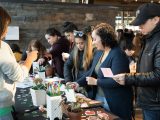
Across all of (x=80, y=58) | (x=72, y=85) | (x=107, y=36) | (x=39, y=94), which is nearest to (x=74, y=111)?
(x=39, y=94)

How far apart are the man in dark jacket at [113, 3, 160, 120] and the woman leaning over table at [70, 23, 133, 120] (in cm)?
30

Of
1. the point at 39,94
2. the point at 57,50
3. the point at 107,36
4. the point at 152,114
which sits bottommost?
the point at 152,114

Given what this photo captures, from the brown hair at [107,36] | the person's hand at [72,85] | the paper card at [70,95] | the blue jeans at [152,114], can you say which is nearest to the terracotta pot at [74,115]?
the paper card at [70,95]

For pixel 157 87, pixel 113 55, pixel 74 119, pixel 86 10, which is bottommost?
pixel 74 119

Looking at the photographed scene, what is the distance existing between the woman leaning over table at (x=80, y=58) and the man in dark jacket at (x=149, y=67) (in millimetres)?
833

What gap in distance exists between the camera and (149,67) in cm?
221

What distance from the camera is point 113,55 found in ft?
8.50

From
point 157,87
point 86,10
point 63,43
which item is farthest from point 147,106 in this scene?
point 86,10

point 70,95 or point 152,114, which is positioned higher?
point 70,95

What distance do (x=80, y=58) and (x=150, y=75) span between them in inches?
48.7

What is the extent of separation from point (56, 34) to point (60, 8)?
2399 millimetres

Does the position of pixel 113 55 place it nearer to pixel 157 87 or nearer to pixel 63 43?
pixel 157 87

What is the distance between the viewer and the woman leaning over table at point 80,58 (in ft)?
10.3

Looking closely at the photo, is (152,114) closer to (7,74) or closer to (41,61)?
(7,74)
